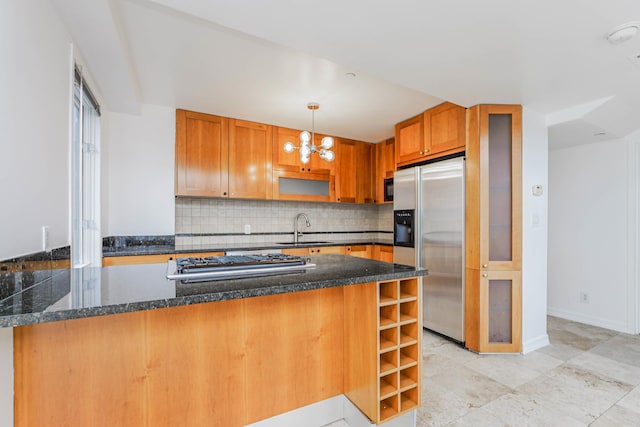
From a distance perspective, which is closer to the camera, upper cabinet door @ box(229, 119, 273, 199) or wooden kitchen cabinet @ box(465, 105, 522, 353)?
wooden kitchen cabinet @ box(465, 105, 522, 353)

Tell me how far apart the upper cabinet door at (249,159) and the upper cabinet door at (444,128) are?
1.90 meters

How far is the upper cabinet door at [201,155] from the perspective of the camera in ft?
11.2

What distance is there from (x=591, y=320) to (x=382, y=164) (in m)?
3.18

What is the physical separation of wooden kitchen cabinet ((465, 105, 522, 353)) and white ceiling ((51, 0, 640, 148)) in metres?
0.28

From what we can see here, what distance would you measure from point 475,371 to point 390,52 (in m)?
2.49

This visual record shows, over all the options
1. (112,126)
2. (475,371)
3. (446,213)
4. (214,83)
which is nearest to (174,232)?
(112,126)

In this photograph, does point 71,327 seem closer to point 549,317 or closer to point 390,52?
point 390,52

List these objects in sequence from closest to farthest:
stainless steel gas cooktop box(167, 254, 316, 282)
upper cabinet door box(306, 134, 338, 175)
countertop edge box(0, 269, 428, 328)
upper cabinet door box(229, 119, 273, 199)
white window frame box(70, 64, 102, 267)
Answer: countertop edge box(0, 269, 428, 328) → stainless steel gas cooktop box(167, 254, 316, 282) → white window frame box(70, 64, 102, 267) → upper cabinet door box(229, 119, 273, 199) → upper cabinet door box(306, 134, 338, 175)

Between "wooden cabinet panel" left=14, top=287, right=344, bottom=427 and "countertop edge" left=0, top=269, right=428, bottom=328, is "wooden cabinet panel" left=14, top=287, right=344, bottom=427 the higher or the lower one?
the lower one

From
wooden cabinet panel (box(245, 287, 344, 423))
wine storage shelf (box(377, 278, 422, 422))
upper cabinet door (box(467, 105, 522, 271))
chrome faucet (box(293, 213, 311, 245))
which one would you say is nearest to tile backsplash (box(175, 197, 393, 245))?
chrome faucet (box(293, 213, 311, 245))

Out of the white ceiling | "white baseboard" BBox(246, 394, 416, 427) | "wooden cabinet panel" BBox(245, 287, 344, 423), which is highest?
the white ceiling

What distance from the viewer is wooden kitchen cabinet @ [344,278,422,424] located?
1.63m

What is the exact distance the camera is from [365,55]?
201 centimetres

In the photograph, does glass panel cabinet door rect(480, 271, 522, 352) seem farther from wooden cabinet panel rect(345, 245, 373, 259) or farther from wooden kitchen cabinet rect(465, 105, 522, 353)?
wooden cabinet panel rect(345, 245, 373, 259)
